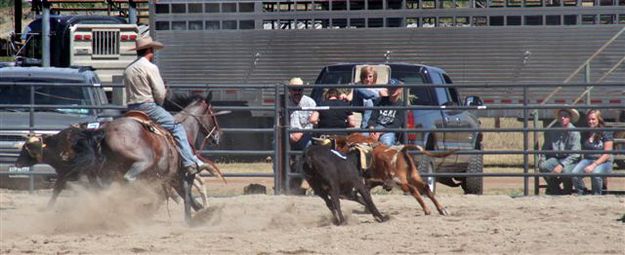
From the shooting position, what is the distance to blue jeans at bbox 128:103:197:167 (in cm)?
1138

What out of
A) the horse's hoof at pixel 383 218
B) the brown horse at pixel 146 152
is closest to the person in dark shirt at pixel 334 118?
the brown horse at pixel 146 152

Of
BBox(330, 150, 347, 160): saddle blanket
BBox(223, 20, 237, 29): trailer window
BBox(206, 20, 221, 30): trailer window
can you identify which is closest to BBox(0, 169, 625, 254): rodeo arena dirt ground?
BBox(330, 150, 347, 160): saddle blanket

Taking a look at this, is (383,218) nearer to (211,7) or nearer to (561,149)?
(561,149)

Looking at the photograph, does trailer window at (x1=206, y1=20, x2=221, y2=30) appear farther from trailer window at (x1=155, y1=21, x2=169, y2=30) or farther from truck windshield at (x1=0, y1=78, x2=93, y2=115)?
truck windshield at (x1=0, y1=78, x2=93, y2=115)

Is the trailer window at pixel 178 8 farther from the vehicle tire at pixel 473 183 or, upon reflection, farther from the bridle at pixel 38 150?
the bridle at pixel 38 150

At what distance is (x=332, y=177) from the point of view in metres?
11.3

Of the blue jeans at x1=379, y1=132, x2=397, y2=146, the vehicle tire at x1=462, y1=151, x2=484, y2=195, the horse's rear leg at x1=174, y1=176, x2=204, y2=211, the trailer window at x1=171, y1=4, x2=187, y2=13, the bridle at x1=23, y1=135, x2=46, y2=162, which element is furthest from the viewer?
the trailer window at x1=171, y1=4, x2=187, y2=13

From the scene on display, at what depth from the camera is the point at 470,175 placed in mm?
14297

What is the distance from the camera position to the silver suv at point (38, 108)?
1512 centimetres

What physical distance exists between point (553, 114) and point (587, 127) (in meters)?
4.63

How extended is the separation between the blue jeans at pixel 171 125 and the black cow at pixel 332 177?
1.10 m

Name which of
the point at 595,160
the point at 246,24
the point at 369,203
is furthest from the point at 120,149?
the point at 246,24

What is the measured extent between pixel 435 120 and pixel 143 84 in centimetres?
475

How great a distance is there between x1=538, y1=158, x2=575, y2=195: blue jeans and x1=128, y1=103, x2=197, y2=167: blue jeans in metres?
5.18
